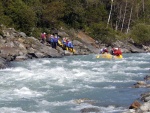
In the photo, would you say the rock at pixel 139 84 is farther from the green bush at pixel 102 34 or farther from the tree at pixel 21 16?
the green bush at pixel 102 34

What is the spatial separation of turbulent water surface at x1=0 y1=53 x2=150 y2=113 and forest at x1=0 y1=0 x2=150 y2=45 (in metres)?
13.0

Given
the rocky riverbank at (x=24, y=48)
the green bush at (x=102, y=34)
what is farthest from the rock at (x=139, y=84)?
the green bush at (x=102, y=34)

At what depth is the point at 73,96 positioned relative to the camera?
15.5m

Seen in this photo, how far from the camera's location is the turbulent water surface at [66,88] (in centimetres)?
1387

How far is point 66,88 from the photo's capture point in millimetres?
17188

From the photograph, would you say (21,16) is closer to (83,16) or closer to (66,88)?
(83,16)

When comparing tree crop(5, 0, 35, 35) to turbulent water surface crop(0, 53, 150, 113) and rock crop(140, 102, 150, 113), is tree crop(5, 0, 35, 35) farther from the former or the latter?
rock crop(140, 102, 150, 113)

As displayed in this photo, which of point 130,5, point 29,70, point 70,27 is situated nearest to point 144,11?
point 130,5

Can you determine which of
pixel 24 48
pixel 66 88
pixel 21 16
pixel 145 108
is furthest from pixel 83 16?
pixel 145 108

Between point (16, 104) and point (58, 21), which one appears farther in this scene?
point (58, 21)

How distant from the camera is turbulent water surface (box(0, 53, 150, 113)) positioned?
546 inches

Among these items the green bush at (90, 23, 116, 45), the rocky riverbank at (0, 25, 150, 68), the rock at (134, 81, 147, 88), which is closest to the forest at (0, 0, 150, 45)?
the green bush at (90, 23, 116, 45)

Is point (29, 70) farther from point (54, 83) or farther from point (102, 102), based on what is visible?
point (102, 102)

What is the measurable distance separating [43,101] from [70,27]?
31.0 metres
